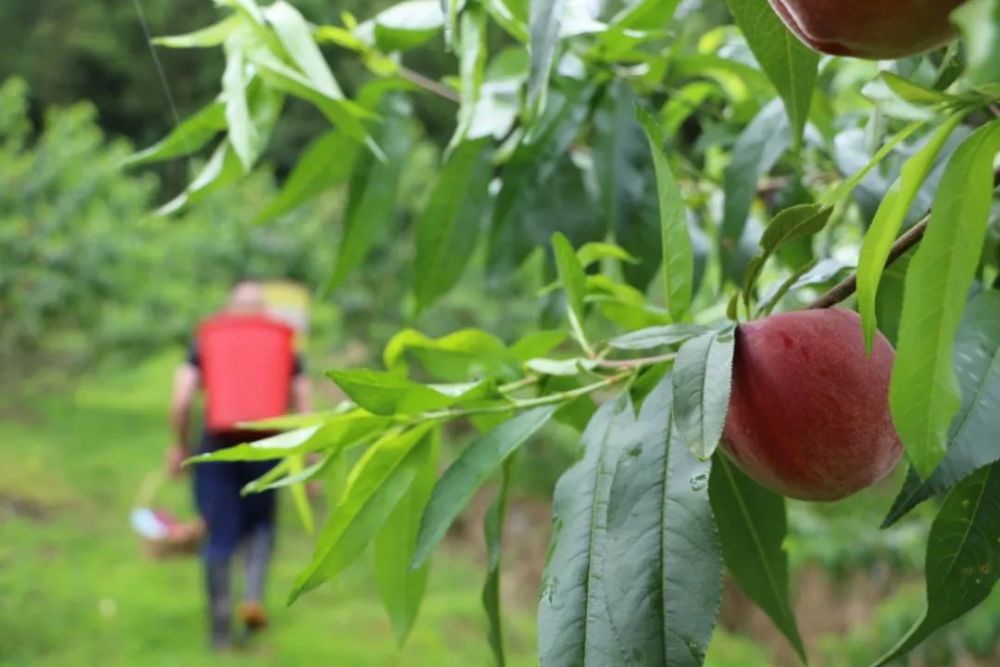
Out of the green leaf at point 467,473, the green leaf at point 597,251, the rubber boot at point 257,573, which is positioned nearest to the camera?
the green leaf at point 467,473

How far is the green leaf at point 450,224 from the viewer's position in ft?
2.00

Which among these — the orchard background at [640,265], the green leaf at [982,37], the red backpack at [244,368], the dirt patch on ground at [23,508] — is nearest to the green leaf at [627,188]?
the orchard background at [640,265]

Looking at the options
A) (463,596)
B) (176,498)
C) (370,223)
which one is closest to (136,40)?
(176,498)

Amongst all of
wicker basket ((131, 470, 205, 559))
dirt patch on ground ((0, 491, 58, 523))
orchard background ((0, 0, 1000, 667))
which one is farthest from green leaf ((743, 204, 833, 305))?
dirt patch on ground ((0, 491, 58, 523))

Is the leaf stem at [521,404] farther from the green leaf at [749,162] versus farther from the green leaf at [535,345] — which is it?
the green leaf at [749,162]

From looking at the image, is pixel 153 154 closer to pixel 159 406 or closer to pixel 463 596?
pixel 463 596

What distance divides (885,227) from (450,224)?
374 mm

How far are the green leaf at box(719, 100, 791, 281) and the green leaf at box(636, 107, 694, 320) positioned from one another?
6.8 inches

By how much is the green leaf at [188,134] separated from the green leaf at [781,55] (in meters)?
0.30

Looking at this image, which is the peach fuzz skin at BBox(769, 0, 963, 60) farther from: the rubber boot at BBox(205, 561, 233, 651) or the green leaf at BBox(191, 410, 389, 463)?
the rubber boot at BBox(205, 561, 233, 651)

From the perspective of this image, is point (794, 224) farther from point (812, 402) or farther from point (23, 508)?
point (23, 508)

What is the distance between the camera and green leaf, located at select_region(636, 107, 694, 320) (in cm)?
32

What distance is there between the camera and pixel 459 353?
0.45m

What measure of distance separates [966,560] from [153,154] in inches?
16.2
